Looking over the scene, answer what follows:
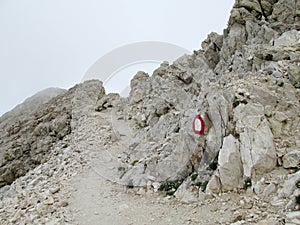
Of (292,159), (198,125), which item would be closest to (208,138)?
(198,125)

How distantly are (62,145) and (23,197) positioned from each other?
34.0ft

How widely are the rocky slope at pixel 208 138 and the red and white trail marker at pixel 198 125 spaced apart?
31cm

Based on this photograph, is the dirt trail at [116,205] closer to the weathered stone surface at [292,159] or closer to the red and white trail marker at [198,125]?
the weathered stone surface at [292,159]

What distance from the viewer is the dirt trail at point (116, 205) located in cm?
1193

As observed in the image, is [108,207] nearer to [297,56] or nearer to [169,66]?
[297,56]

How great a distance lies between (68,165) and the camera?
A: 21078 mm

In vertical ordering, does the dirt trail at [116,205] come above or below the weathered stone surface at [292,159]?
below

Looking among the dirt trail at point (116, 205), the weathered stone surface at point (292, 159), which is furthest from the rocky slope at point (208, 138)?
the dirt trail at point (116, 205)

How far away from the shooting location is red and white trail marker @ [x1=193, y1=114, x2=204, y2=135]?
15.5 meters

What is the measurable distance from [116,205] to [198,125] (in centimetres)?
598

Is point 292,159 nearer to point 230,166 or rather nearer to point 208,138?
point 230,166

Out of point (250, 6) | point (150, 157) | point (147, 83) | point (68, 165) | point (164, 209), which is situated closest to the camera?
point (164, 209)

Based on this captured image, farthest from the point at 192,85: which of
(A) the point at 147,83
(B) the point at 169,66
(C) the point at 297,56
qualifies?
(C) the point at 297,56

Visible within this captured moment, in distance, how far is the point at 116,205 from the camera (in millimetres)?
14594
